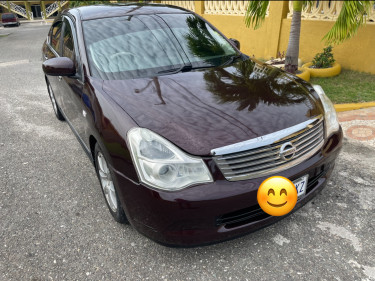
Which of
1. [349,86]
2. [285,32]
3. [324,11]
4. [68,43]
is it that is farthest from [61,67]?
[285,32]

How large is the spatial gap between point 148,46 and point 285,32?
504cm

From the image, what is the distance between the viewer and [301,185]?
214cm

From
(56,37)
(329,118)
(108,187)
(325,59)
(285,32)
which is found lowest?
(325,59)

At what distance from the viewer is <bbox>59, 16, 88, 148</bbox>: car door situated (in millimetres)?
2828

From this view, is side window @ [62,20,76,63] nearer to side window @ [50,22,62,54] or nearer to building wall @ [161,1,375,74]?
side window @ [50,22,62,54]

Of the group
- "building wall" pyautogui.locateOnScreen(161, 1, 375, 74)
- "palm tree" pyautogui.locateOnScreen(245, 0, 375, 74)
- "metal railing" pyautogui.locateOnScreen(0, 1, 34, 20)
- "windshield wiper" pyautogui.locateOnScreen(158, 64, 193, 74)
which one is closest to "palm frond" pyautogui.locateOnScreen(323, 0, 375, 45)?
"palm tree" pyautogui.locateOnScreen(245, 0, 375, 74)

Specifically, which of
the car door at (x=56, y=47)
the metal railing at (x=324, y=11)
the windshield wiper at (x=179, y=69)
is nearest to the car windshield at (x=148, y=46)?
the windshield wiper at (x=179, y=69)

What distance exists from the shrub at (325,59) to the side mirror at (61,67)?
16.0 feet

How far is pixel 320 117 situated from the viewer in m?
2.36

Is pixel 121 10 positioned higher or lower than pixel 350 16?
higher

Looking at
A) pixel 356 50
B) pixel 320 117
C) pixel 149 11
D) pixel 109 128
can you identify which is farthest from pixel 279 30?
pixel 109 128

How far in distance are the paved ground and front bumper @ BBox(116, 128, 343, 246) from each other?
0.98ft

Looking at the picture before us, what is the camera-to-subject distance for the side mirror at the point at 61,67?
280cm

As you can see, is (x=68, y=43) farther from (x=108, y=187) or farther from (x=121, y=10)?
(x=108, y=187)
